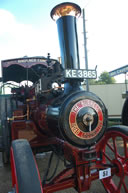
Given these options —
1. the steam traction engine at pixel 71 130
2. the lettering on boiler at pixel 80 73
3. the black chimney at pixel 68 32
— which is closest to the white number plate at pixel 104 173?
the steam traction engine at pixel 71 130

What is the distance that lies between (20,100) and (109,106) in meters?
6.39

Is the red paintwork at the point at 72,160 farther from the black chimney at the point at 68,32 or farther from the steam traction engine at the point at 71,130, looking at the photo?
the black chimney at the point at 68,32

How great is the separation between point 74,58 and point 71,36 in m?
0.26

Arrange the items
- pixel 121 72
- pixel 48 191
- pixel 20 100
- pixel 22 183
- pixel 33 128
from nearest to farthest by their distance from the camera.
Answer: pixel 22 183 < pixel 48 191 < pixel 33 128 < pixel 20 100 < pixel 121 72

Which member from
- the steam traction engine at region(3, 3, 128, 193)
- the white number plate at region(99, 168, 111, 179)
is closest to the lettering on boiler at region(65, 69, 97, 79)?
the steam traction engine at region(3, 3, 128, 193)

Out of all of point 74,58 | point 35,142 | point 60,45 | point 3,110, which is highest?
point 60,45

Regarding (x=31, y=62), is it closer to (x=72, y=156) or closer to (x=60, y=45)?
(x=60, y=45)

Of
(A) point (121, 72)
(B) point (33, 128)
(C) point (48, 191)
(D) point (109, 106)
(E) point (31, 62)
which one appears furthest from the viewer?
(D) point (109, 106)

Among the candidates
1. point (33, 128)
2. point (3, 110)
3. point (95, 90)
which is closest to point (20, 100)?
point (3, 110)

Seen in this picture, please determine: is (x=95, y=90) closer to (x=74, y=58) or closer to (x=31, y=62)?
(x=31, y=62)

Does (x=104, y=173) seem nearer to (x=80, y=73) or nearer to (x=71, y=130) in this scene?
(x=71, y=130)

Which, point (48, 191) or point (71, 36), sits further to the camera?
point (71, 36)

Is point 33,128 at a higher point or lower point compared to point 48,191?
higher

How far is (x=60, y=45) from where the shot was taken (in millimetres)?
2059
